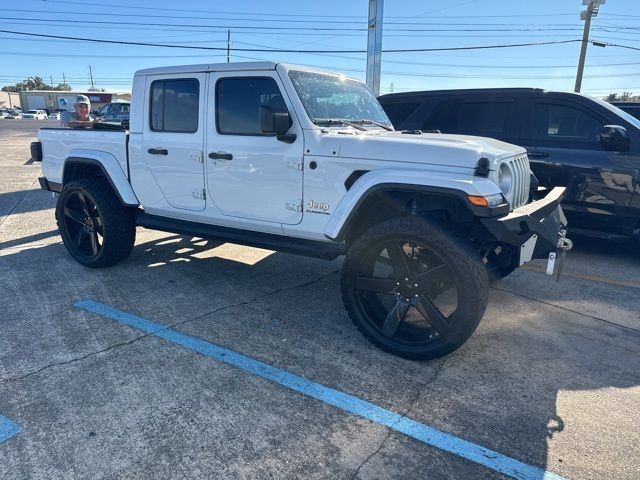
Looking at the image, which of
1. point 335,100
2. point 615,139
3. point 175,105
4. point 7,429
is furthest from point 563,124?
point 7,429

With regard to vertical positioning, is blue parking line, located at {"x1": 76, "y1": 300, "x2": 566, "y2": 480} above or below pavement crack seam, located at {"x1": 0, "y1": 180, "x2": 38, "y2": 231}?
above

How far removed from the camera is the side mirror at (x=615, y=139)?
16.4ft

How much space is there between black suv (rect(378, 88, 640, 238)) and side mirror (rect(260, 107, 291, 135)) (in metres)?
3.48

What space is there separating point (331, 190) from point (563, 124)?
12.0 ft

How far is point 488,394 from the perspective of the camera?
9.50 feet

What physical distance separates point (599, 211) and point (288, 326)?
392 centimetres

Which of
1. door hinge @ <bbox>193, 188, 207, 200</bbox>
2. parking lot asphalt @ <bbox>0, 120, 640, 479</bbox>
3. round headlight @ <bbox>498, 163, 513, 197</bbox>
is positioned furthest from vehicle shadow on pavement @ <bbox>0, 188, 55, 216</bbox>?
round headlight @ <bbox>498, 163, 513, 197</bbox>

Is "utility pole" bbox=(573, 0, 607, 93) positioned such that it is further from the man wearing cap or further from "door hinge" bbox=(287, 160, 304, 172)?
"door hinge" bbox=(287, 160, 304, 172)

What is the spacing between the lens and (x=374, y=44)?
9500 millimetres

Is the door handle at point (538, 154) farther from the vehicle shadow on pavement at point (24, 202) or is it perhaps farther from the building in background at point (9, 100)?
the building in background at point (9, 100)

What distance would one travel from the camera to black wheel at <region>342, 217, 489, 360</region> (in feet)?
9.75

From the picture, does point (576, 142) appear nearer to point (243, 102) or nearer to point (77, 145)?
point (243, 102)

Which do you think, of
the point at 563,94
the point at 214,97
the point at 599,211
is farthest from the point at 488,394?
the point at 563,94

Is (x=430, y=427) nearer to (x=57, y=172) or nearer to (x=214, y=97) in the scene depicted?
(x=214, y=97)
